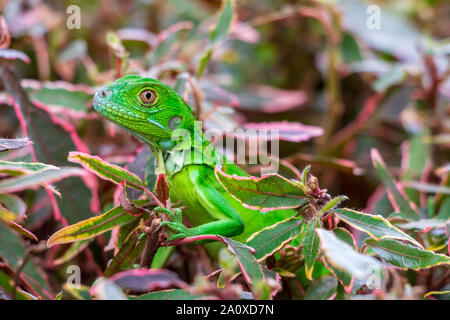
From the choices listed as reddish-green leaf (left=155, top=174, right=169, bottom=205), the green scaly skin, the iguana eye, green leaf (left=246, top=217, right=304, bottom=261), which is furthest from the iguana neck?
green leaf (left=246, top=217, right=304, bottom=261)


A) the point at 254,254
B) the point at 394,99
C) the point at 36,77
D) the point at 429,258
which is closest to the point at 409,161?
the point at 394,99

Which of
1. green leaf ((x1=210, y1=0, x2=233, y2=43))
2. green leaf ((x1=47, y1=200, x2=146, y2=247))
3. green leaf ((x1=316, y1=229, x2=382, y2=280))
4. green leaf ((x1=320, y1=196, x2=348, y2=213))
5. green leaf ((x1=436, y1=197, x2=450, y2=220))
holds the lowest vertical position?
green leaf ((x1=436, y1=197, x2=450, y2=220))

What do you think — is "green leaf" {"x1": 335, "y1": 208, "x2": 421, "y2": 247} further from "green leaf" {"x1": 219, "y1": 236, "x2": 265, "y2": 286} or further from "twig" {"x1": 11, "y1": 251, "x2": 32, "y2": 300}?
"twig" {"x1": 11, "y1": 251, "x2": 32, "y2": 300}

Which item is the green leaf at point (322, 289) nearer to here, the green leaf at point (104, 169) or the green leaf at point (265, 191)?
the green leaf at point (265, 191)

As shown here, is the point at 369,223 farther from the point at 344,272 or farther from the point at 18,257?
the point at 18,257

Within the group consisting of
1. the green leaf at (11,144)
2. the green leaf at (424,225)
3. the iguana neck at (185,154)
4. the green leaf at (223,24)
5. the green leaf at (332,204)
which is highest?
the green leaf at (223,24)

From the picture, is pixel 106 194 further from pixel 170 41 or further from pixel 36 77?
pixel 36 77

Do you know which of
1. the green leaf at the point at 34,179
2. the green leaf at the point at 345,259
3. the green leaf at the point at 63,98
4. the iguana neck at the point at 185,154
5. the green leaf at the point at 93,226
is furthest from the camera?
the green leaf at the point at 63,98

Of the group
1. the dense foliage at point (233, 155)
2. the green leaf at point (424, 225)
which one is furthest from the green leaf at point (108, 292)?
the green leaf at point (424, 225)
